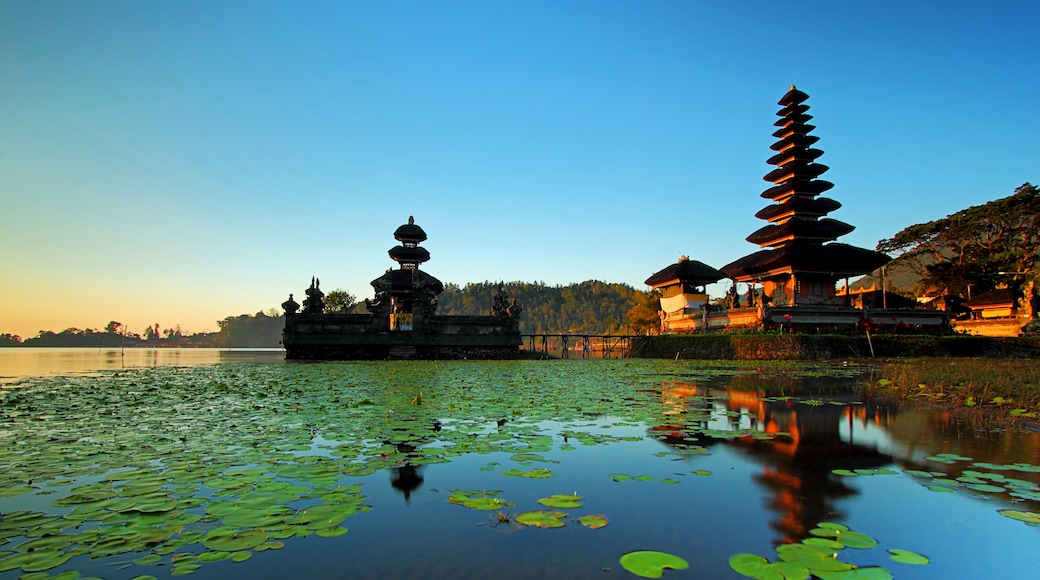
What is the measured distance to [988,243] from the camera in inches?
1645

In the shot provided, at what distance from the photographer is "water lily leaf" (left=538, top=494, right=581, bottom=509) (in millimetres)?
3746

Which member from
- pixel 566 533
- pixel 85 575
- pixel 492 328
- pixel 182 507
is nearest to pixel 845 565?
pixel 566 533

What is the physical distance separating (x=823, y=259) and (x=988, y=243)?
2133cm

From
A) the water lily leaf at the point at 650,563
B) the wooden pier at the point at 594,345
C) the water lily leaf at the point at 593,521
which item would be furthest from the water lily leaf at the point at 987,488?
the wooden pier at the point at 594,345

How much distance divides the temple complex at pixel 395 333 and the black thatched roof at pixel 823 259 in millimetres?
16201

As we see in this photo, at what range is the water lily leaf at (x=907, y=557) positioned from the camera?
2857mm

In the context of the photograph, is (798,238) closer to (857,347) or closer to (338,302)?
(857,347)

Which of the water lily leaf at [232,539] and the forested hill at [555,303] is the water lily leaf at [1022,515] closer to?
the water lily leaf at [232,539]

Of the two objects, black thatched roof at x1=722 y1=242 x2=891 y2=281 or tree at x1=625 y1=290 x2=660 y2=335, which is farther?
tree at x1=625 y1=290 x2=660 y2=335

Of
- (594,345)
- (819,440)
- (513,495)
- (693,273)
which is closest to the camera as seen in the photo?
(513,495)

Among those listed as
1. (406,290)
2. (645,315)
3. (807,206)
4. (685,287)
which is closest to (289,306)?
(406,290)

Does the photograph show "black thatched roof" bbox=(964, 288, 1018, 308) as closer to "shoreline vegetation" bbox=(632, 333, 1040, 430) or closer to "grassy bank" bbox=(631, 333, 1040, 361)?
"shoreline vegetation" bbox=(632, 333, 1040, 430)

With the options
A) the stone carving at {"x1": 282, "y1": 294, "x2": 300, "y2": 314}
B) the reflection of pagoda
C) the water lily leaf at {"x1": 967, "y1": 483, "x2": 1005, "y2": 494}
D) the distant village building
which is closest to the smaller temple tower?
the stone carving at {"x1": 282, "y1": 294, "x2": 300, "y2": 314}

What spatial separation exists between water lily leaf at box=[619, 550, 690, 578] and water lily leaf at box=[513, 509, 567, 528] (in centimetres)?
59
